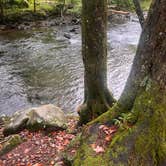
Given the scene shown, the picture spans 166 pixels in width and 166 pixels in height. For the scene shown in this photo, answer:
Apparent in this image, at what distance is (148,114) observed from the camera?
3949 millimetres

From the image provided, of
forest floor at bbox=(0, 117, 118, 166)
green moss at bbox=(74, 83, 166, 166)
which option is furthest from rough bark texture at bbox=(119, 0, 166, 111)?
forest floor at bbox=(0, 117, 118, 166)

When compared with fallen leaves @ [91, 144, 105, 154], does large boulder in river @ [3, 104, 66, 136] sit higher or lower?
lower

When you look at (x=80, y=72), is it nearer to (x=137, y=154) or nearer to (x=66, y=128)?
(x=66, y=128)

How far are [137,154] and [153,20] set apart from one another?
64.8 inches

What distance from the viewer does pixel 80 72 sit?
13.7 meters

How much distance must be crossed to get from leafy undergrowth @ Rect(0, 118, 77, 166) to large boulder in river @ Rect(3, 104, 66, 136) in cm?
15

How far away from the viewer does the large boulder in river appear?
274 inches

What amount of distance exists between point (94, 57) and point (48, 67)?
845 centimetres

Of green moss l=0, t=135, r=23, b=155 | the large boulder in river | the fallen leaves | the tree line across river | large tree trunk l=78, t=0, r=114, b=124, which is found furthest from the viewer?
the tree line across river

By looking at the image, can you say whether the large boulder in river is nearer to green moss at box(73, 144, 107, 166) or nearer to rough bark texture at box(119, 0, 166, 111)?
green moss at box(73, 144, 107, 166)

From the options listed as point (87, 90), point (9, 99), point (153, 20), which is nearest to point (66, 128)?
point (87, 90)

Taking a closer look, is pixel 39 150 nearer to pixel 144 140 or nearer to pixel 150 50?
pixel 144 140

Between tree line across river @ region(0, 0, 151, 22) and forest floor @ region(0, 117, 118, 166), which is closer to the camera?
forest floor @ region(0, 117, 118, 166)

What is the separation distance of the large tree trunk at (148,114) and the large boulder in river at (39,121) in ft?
9.60
